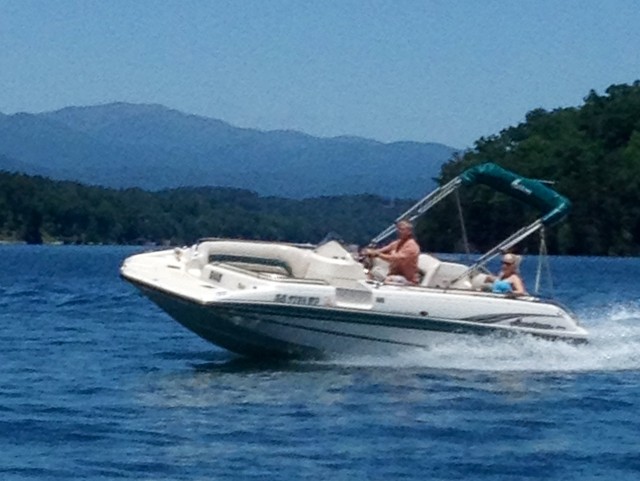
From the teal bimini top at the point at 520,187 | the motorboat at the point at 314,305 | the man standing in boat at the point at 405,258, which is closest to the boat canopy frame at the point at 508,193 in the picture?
the teal bimini top at the point at 520,187

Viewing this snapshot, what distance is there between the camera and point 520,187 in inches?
873

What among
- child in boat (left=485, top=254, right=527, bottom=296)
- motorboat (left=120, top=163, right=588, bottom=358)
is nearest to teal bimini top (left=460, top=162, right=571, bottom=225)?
child in boat (left=485, top=254, right=527, bottom=296)

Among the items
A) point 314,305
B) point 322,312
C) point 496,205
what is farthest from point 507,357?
point 496,205

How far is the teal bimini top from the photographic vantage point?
870 inches

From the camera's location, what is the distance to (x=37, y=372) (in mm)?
20688

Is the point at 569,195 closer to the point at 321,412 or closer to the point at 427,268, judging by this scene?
the point at 427,268

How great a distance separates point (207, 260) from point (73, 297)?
62.3 feet

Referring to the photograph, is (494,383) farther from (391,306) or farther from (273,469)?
(273,469)

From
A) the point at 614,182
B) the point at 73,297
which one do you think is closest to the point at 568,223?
the point at 614,182

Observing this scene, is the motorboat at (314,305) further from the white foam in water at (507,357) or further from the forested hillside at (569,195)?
the forested hillside at (569,195)

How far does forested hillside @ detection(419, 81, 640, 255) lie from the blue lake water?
64637 mm

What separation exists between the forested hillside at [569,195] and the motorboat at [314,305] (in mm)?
65087

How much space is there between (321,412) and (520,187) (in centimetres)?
610

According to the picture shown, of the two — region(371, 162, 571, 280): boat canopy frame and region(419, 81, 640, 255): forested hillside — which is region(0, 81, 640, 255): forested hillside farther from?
region(371, 162, 571, 280): boat canopy frame
